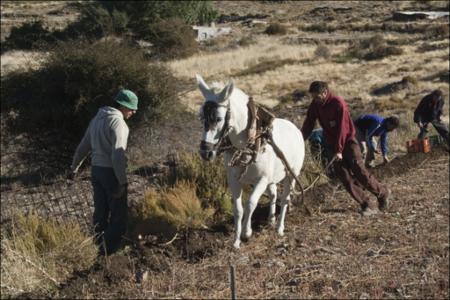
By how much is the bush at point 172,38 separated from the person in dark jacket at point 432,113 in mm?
25576

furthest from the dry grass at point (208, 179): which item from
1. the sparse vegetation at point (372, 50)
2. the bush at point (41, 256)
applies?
the sparse vegetation at point (372, 50)

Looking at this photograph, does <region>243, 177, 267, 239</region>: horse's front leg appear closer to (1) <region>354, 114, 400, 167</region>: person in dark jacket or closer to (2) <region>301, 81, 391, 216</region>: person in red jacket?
(2) <region>301, 81, 391, 216</region>: person in red jacket

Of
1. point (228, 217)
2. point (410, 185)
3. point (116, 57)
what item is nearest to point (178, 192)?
point (228, 217)

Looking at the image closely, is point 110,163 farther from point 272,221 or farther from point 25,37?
point 25,37

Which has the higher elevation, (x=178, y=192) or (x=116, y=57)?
(x=116, y=57)

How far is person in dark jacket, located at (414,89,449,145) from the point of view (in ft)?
38.5

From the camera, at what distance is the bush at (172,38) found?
37.4m

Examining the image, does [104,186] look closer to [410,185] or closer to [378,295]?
[378,295]

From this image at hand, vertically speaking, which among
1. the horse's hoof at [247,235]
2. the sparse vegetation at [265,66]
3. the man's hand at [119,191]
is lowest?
the sparse vegetation at [265,66]

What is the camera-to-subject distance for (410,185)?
9.11m

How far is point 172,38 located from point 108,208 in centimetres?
3316

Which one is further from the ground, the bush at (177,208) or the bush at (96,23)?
the bush at (96,23)

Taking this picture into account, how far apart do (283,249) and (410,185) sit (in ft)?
11.1

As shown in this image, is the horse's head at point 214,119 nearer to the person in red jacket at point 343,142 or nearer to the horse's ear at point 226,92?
the horse's ear at point 226,92
